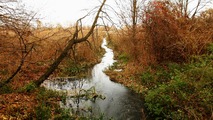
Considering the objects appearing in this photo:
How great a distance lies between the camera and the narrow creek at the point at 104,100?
9.68m

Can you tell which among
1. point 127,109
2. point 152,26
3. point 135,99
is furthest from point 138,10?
point 127,109

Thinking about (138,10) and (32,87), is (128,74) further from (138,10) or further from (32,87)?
(32,87)

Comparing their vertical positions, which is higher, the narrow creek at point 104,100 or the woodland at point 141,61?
the woodland at point 141,61

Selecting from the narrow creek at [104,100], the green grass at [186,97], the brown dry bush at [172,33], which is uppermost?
the brown dry bush at [172,33]

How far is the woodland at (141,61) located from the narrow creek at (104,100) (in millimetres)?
510

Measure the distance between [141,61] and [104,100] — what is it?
4817 mm

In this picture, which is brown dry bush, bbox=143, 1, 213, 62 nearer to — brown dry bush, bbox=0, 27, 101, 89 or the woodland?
the woodland

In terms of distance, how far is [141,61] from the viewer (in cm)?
1520

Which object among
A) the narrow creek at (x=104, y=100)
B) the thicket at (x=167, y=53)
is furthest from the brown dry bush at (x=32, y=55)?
the thicket at (x=167, y=53)

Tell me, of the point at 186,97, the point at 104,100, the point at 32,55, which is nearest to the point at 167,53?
the point at 104,100

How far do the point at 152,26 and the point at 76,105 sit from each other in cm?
688

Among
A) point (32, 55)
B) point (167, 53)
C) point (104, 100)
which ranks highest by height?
point (167, 53)

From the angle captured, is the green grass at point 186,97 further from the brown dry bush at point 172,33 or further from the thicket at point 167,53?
the brown dry bush at point 172,33

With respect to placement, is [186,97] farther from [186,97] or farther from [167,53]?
[167,53]
